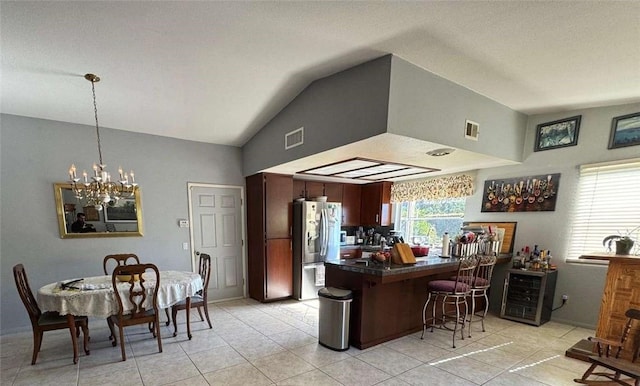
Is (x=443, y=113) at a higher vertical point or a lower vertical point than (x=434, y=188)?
higher

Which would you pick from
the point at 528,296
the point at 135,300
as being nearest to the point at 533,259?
the point at 528,296

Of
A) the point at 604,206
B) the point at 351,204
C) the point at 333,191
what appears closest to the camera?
the point at 604,206

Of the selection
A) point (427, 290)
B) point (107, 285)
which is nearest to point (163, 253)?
point (107, 285)

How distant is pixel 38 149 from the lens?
3.32 meters

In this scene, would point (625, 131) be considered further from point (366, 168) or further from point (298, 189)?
point (298, 189)

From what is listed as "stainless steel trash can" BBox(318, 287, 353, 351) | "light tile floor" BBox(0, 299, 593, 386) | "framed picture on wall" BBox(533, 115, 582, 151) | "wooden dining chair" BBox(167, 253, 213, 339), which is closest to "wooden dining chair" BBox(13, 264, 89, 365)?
"light tile floor" BBox(0, 299, 593, 386)

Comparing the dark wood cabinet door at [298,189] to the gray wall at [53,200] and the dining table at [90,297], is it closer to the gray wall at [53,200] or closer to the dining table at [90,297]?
the gray wall at [53,200]

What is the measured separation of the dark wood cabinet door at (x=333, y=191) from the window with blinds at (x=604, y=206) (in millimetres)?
3735

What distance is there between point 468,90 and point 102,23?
3.46m

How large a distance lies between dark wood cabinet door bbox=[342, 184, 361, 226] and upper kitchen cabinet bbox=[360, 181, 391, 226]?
0.15m

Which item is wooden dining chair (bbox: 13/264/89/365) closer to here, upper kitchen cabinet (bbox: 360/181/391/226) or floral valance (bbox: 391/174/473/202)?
upper kitchen cabinet (bbox: 360/181/391/226)

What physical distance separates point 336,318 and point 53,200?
395cm

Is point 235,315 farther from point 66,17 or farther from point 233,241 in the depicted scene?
point 66,17

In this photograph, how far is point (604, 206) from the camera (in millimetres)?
3297
